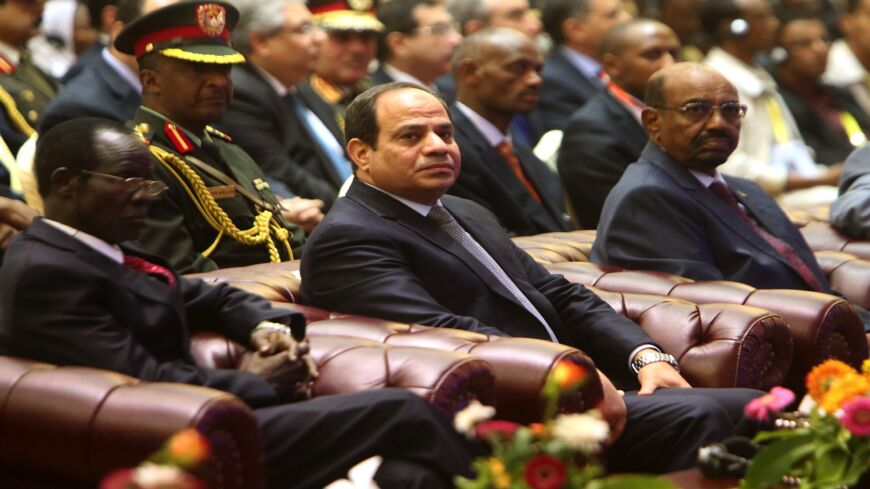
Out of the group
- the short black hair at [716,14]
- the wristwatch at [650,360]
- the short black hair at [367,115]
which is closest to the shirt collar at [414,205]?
the short black hair at [367,115]

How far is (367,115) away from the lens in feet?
12.8

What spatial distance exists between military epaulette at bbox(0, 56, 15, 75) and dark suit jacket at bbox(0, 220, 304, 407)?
2.45 m

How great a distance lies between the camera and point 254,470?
9.31 ft

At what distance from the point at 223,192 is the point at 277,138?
1437 mm

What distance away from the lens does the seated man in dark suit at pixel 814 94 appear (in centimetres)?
799

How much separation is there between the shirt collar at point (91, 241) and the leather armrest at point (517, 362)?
601mm

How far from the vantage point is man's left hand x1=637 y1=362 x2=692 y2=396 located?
3.73 m

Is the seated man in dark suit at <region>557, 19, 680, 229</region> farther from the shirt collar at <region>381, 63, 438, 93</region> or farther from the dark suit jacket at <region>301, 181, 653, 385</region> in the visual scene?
the dark suit jacket at <region>301, 181, 653, 385</region>

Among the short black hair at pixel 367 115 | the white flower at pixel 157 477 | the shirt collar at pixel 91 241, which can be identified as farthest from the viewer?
the short black hair at pixel 367 115

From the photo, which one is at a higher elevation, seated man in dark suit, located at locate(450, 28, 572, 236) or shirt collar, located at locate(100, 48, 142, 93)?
shirt collar, located at locate(100, 48, 142, 93)

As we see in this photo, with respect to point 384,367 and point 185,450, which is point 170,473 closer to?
point 185,450

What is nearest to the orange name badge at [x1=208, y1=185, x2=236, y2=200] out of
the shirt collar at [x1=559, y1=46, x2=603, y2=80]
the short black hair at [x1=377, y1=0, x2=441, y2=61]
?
the short black hair at [x1=377, y1=0, x2=441, y2=61]

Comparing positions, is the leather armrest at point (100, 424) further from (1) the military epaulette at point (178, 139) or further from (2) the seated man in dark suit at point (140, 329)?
(1) the military epaulette at point (178, 139)

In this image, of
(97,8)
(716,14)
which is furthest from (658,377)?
(716,14)
